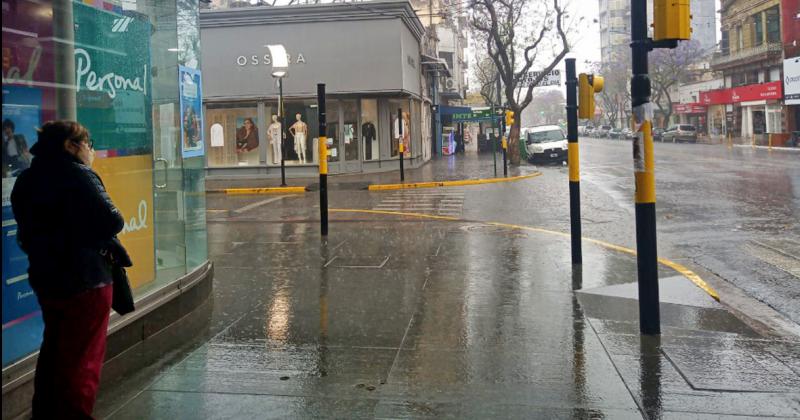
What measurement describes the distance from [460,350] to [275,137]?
76.5 ft

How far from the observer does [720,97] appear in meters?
60.9

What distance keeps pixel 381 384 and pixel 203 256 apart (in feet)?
9.97

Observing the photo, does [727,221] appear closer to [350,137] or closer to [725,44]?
[350,137]

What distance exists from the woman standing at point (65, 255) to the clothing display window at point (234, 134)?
24852 millimetres

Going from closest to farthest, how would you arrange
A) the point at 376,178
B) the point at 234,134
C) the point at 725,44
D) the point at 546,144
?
the point at 376,178, the point at 234,134, the point at 546,144, the point at 725,44

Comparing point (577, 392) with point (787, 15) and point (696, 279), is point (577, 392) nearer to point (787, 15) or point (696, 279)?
point (696, 279)

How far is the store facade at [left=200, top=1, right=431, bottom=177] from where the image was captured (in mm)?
27125

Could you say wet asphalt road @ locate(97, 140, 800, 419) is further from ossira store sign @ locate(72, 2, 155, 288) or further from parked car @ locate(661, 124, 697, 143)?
parked car @ locate(661, 124, 697, 143)

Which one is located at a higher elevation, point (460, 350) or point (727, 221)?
point (727, 221)

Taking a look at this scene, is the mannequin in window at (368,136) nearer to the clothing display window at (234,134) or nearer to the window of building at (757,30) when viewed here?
the clothing display window at (234,134)

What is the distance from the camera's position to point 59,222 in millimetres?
3502

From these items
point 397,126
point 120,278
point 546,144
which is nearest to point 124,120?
point 120,278

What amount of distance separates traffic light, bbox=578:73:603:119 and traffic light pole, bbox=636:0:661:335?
65.1 inches

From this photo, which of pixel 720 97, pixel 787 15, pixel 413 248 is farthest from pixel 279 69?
pixel 720 97
